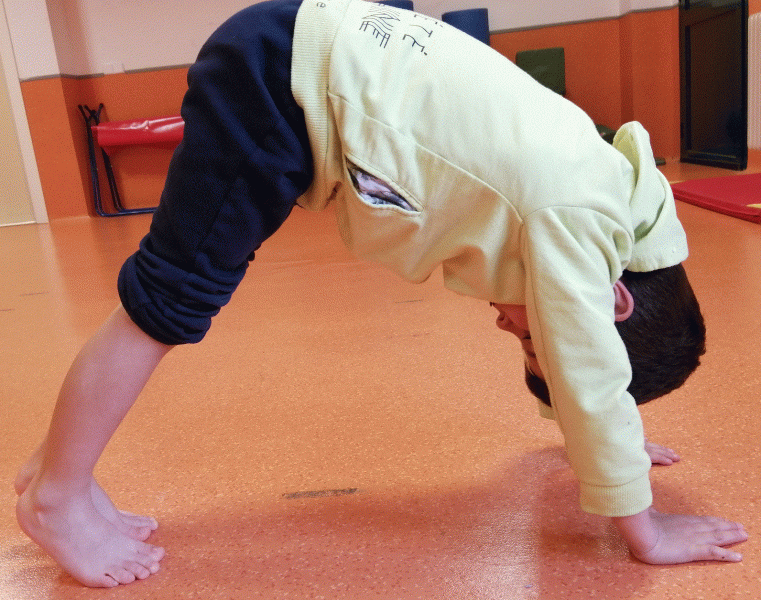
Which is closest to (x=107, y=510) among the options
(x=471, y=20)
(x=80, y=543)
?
(x=80, y=543)

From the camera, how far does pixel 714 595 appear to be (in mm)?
753

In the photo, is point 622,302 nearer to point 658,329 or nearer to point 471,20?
point 658,329

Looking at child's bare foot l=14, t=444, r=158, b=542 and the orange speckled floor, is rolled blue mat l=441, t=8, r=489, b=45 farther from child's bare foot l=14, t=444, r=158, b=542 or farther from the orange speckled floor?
child's bare foot l=14, t=444, r=158, b=542

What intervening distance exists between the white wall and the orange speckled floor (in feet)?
12.0

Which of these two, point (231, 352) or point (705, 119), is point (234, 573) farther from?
point (705, 119)

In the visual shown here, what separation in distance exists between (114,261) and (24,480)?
2.18 m

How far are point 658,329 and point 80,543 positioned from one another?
0.74m

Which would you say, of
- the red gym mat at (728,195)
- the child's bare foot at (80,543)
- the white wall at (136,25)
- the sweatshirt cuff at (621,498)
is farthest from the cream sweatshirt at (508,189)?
the white wall at (136,25)

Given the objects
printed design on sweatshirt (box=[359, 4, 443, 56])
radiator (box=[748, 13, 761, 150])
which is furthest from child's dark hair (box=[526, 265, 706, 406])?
radiator (box=[748, 13, 761, 150])

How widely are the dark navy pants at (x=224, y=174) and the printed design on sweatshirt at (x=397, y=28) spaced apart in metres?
0.08

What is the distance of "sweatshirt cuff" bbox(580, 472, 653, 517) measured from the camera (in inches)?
29.2

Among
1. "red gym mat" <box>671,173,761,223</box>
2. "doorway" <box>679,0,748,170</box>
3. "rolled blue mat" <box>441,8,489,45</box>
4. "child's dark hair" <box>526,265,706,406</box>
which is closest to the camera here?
"child's dark hair" <box>526,265,706,406</box>

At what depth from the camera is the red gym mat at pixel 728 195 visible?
2.52 m

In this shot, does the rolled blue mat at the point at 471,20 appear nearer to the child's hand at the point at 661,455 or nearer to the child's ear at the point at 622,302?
the child's hand at the point at 661,455
